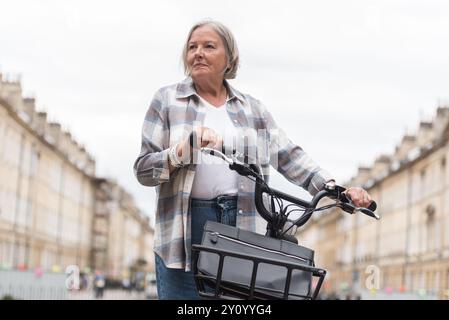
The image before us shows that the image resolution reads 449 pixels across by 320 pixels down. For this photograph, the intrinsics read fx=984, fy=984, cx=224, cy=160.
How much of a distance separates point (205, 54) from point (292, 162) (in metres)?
0.39

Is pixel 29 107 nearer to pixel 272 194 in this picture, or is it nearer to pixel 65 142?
pixel 65 142

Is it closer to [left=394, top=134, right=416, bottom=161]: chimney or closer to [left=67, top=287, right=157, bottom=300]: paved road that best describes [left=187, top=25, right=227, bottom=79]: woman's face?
[left=67, top=287, right=157, bottom=300]: paved road

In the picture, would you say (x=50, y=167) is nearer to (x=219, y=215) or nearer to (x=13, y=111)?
(x=13, y=111)

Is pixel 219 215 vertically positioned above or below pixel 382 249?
below

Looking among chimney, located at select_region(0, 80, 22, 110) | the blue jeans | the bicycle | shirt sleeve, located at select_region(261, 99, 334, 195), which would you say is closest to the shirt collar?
shirt sleeve, located at select_region(261, 99, 334, 195)

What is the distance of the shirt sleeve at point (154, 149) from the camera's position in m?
2.43

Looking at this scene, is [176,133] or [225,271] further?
[176,133]

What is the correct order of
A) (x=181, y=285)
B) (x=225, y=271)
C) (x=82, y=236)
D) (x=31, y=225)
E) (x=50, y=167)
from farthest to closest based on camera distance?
(x=82, y=236) → (x=50, y=167) → (x=31, y=225) → (x=181, y=285) → (x=225, y=271)

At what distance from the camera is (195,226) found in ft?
8.29

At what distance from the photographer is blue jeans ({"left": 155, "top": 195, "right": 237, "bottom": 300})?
2.50 metres

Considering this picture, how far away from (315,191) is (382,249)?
8609 cm

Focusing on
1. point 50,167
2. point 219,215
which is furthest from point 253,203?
point 50,167

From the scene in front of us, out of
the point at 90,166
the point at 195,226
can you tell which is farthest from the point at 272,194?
the point at 90,166

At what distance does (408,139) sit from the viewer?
90188 mm
